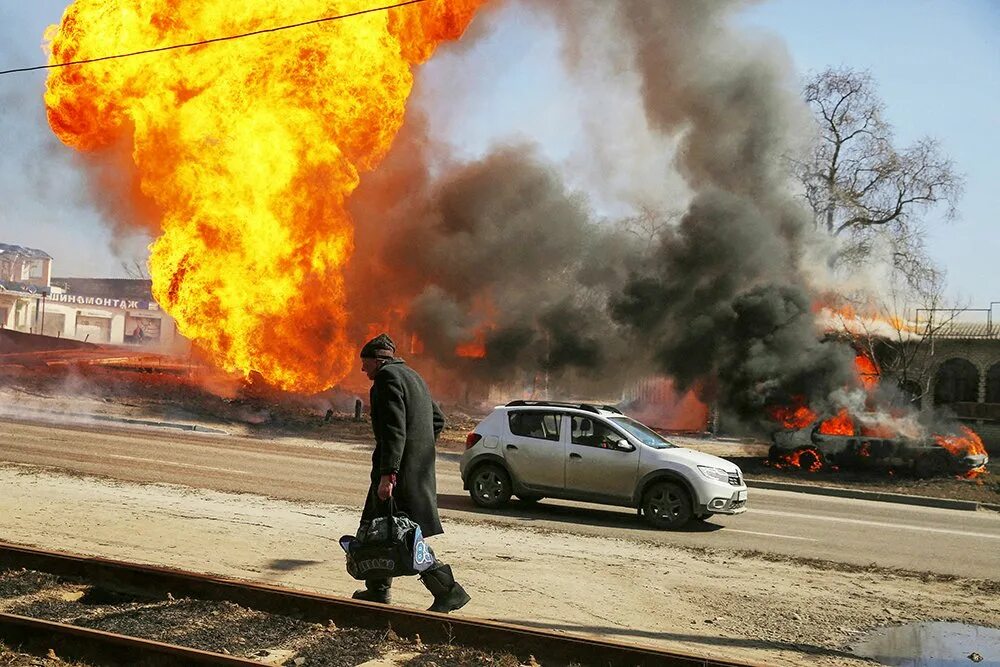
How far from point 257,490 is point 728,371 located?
59.7ft

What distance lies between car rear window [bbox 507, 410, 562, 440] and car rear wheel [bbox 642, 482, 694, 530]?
1.62m

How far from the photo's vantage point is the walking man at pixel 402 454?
5.84m

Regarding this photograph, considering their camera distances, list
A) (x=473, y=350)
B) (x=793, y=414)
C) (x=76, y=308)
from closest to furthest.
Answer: (x=793, y=414)
(x=473, y=350)
(x=76, y=308)

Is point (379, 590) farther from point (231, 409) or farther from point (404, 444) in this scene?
point (231, 409)

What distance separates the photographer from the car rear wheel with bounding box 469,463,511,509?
12.7 meters

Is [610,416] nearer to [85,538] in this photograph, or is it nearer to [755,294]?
[85,538]

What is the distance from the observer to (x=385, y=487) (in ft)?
18.9

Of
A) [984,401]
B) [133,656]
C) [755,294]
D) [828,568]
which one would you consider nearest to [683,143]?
[755,294]

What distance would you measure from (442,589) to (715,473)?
6.51 metres

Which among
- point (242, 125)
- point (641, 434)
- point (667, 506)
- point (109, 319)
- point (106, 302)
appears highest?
point (106, 302)

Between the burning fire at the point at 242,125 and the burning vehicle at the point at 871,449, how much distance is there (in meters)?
14.7

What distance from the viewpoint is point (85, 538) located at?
9312mm

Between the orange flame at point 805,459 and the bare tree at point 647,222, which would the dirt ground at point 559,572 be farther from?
the bare tree at point 647,222

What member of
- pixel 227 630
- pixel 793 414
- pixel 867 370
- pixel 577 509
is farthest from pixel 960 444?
pixel 227 630
